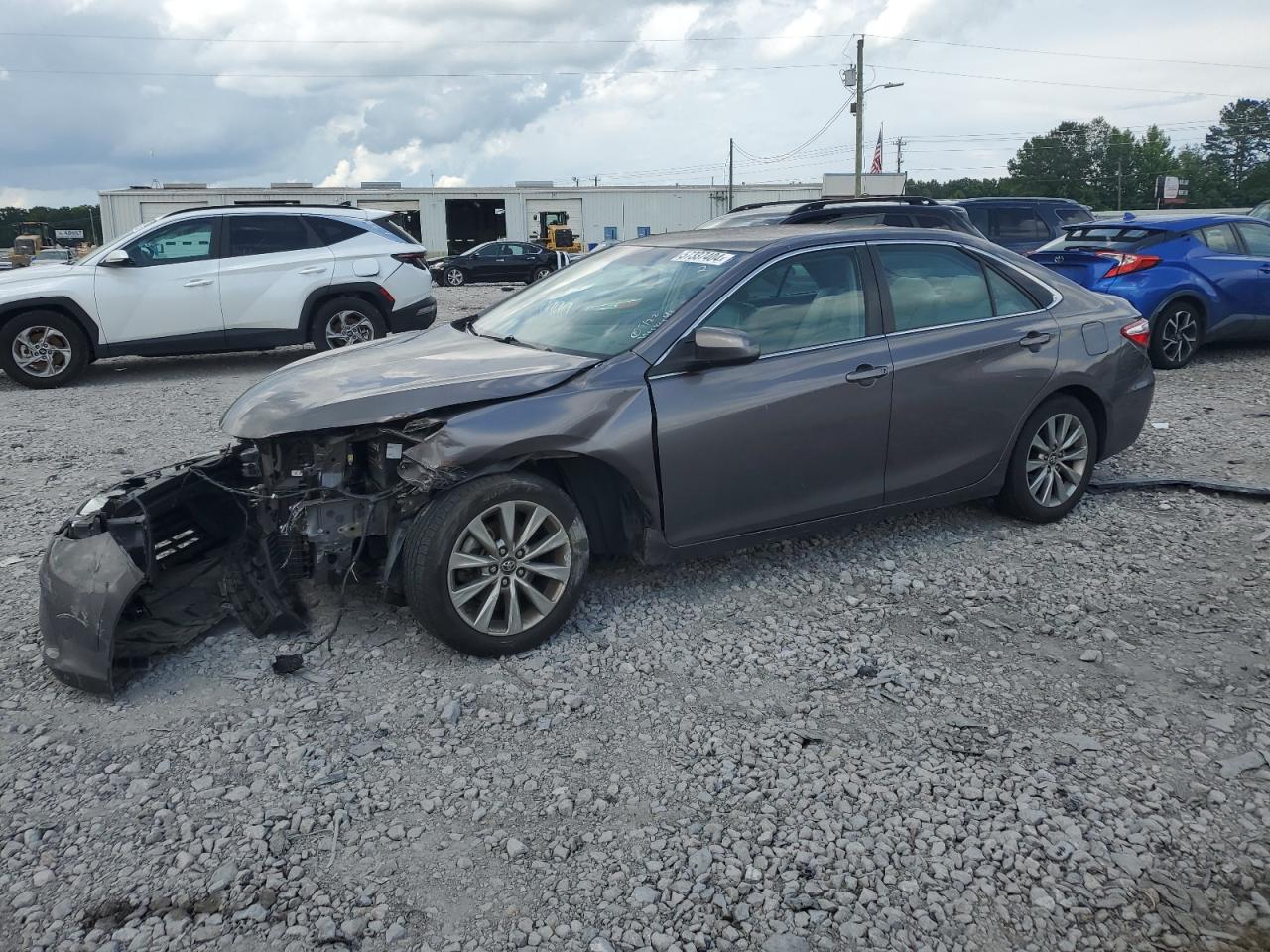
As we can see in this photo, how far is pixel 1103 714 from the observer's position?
145 inches

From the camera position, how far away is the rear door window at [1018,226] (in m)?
15.5

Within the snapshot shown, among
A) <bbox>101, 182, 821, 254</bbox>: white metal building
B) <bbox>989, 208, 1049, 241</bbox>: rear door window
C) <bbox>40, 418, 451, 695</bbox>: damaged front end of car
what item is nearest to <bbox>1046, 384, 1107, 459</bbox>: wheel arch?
<bbox>40, 418, 451, 695</bbox>: damaged front end of car

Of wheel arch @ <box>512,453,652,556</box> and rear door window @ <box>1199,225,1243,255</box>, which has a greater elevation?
rear door window @ <box>1199,225,1243,255</box>

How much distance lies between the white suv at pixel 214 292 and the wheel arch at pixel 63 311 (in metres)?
0.01

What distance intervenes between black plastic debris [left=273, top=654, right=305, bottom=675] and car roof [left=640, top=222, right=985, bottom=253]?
8.61 feet

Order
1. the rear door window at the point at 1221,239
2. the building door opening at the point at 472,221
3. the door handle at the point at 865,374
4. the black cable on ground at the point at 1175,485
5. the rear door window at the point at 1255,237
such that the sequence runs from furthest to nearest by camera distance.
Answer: the building door opening at the point at 472,221 < the rear door window at the point at 1255,237 < the rear door window at the point at 1221,239 < the black cable on ground at the point at 1175,485 < the door handle at the point at 865,374

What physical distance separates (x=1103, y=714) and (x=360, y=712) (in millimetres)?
2679

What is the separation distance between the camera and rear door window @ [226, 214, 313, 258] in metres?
11.0

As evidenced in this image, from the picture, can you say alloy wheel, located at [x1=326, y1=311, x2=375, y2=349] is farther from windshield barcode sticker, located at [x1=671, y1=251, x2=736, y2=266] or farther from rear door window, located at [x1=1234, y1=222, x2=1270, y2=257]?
rear door window, located at [x1=1234, y1=222, x2=1270, y2=257]

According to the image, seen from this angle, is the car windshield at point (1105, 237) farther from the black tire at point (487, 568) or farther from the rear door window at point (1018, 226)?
the black tire at point (487, 568)

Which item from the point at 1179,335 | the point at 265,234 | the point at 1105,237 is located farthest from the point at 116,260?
the point at 1179,335

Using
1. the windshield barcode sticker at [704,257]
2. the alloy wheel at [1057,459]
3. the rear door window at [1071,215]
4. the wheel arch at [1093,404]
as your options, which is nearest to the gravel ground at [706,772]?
the alloy wheel at [1057,459]

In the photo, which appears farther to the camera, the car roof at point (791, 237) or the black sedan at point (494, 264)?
the black sedan at point (494, 264)

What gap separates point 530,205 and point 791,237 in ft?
150
